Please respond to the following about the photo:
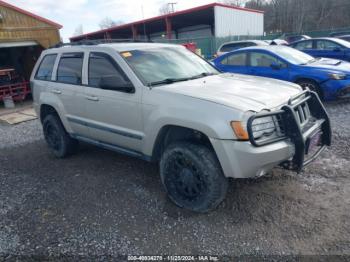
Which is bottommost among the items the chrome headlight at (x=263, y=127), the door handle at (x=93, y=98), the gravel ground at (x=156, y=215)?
the gravel ground at (x=156, y=215)

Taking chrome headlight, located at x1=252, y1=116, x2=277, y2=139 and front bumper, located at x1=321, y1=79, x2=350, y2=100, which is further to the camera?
front bumper, located at x1=321, y1=79, x2=350, y2=100

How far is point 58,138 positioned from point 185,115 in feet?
9.90

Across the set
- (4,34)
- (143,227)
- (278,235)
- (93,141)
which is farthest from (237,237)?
(4,34)

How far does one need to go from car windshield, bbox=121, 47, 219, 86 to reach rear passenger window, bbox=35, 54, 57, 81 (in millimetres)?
1802

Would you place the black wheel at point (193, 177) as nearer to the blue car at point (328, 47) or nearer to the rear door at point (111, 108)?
the rear door at point (111, 108)

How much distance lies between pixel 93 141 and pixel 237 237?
8.38 ft

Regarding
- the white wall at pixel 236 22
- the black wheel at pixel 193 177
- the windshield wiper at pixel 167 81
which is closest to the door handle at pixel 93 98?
the windshield wiper at pixel 167 81

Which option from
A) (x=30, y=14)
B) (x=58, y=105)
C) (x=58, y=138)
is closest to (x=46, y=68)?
(x=58, y=105)

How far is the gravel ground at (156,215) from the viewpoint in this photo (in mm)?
2793

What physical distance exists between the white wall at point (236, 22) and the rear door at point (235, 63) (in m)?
15.3

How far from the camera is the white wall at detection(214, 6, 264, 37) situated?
2316 centimetres

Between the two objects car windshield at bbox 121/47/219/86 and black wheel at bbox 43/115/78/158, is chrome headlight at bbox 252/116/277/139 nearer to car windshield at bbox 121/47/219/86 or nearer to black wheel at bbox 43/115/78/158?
car windshield at bbox 121/47/219/86

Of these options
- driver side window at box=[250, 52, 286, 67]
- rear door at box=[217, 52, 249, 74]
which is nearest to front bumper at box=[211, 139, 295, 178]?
driver side window at box=[250, 52, 286, 67]

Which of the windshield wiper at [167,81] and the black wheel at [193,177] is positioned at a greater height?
the windshield wiper at [167,81]
